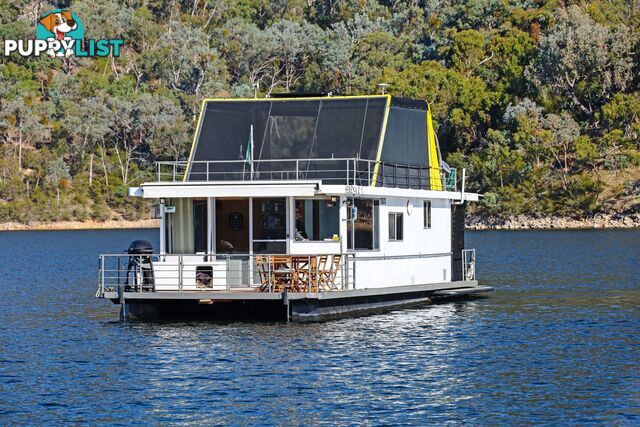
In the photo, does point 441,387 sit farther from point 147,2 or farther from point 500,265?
point 147,2

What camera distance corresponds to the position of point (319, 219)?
110ft

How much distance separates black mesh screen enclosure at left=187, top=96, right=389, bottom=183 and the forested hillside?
247ft

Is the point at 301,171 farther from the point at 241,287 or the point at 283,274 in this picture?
the point at 241,287

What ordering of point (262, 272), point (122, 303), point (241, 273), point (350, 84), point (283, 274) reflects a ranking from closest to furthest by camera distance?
1. point (262, 272)
2. point (283, 274)
3. point (122, 303)
4. point (241, 273)
5. point (350, 84)

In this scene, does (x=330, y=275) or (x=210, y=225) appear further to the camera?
(x=210, y=225)

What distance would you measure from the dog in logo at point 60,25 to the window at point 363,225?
131107 millimetres

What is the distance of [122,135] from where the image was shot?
454 ft

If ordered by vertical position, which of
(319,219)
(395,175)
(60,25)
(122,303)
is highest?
(60,25)

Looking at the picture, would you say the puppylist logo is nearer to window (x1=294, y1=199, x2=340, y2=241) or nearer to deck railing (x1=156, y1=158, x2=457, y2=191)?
deck railing (x1=156, y1=158, x2=457, y2=191)

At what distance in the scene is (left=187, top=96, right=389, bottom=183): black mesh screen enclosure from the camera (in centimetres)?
3566

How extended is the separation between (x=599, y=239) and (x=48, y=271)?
4269cm

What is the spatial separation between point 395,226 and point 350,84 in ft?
345

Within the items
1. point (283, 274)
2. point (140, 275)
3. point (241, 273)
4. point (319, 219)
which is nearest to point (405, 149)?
point (319, 219)

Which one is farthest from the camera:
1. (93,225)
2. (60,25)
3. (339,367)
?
(60,25)
